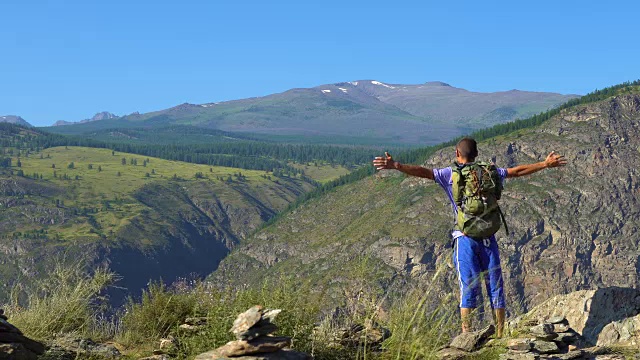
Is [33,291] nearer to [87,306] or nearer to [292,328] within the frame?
[87,306]

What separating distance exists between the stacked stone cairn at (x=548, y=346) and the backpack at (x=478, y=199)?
5.38 ft

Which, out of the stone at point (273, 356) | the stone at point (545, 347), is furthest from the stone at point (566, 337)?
the stone at point (273, 356)

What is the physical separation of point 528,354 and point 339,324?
8.77ft

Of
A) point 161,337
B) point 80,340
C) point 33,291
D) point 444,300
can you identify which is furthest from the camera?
point 33,291

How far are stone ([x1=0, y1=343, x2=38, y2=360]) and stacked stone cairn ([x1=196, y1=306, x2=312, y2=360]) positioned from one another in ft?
7.02

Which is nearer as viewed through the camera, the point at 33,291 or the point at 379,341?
the point at 379,341

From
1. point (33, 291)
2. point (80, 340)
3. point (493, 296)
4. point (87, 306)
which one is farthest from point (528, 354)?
point (33, 291)

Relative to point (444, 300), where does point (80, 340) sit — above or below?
below

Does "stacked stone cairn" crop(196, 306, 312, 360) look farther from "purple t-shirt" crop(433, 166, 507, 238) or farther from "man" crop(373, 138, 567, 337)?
"purple t-shirt" crop(433, 166, 507, 238)

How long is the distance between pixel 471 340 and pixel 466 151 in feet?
10.8

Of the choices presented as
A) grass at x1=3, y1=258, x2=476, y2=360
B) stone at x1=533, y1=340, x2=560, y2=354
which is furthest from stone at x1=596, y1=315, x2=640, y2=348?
grass at x1=3, y1=258, x2=476, y2=360

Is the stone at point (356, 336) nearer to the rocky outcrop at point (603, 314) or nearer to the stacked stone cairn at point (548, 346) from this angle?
the stacked stone cairn at point (548, 346)

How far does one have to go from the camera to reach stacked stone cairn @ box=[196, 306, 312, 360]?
7820 mm

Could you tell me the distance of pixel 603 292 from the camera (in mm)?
13320
